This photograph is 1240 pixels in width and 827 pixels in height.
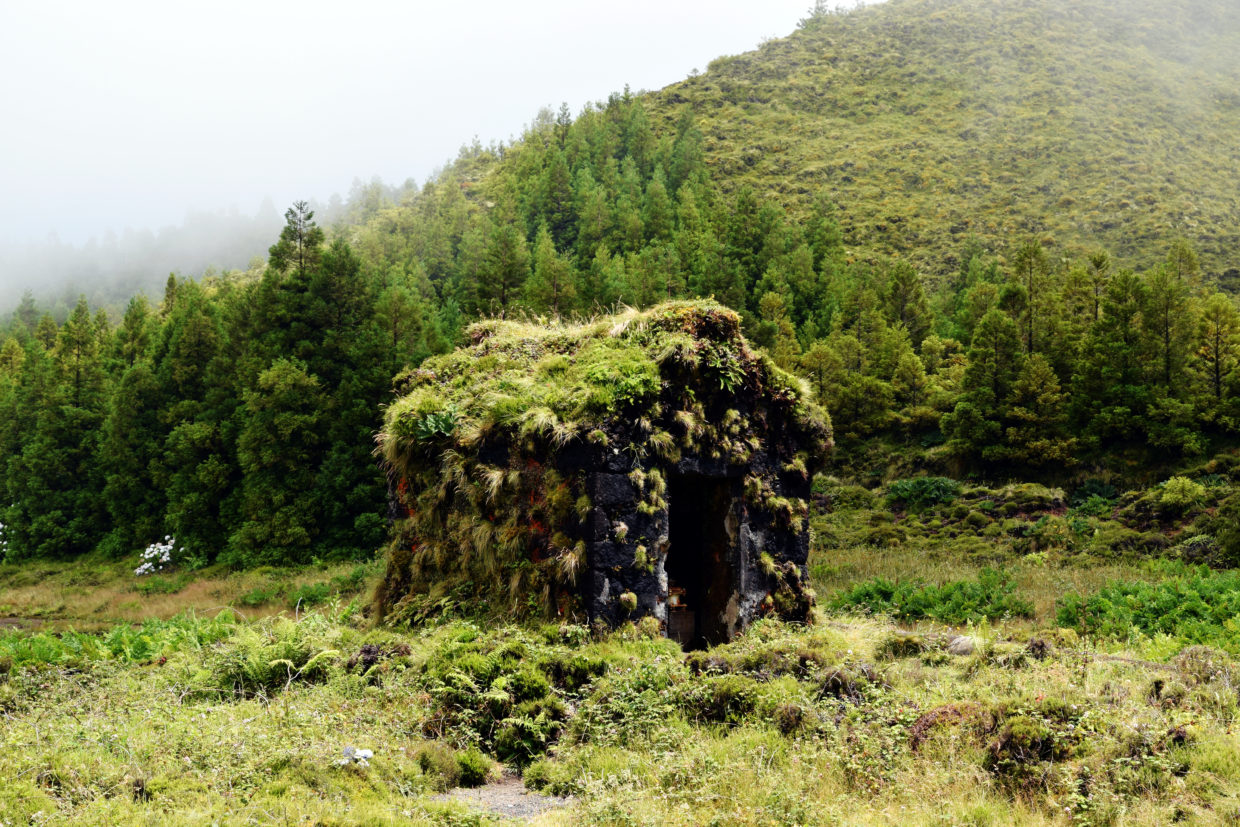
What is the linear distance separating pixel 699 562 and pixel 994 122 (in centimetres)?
8305

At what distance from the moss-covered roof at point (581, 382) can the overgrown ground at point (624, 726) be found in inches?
102

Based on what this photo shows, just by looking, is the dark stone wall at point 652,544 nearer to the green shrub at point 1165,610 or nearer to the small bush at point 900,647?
the small bush at point 900,647

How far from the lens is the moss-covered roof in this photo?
1125 cm

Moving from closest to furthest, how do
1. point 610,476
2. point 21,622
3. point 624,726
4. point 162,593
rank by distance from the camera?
point 624,726 < point 610,476 < point 21,622 < point 162,593

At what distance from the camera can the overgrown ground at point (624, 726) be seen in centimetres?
577

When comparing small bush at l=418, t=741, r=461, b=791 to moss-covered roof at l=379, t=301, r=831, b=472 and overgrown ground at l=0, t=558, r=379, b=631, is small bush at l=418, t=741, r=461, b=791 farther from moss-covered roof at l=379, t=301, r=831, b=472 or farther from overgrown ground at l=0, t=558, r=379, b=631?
overgrown ground at l=0, t=558, r=379, b=631

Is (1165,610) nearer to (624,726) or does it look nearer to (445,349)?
(624,726)

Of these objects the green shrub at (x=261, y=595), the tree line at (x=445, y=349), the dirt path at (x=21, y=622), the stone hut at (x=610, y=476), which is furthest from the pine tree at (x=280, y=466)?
the stone hut at (x=610, y=476)

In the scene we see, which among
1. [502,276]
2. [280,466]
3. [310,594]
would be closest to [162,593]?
[280,466]

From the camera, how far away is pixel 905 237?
6291 cm

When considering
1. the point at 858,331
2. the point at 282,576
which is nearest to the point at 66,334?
the point at 282,576

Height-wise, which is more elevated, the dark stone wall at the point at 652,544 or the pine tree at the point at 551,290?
the pine tree at the point at 551,290

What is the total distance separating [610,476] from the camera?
10.8 m

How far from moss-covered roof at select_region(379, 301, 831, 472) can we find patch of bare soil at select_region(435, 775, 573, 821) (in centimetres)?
454
